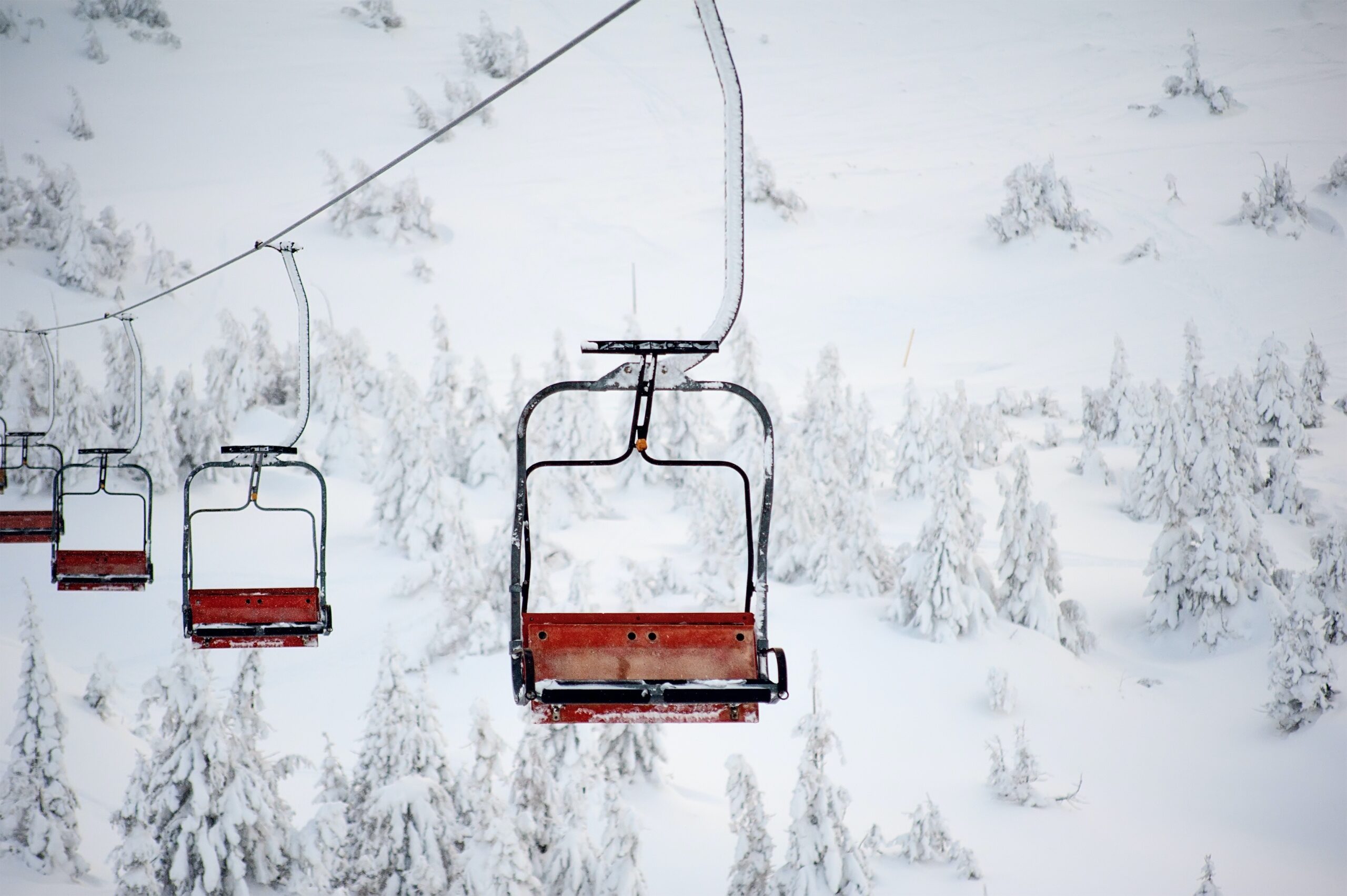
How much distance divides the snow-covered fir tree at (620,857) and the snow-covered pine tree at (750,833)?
1.34 m

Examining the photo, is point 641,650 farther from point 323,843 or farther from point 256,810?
point 323,843

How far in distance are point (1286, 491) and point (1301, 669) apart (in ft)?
43.4

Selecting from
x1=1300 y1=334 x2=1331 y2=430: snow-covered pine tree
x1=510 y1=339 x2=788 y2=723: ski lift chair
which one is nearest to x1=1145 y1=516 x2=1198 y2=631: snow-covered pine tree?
x1=1300 y1=334 x2=1331 y2=430: snow-covered pine tree

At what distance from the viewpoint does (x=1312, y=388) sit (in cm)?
3888

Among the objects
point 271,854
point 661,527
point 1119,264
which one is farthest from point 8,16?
point 271,854

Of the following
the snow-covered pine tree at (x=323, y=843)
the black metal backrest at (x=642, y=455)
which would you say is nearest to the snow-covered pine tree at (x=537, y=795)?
the snow-covered pine tree at (x=323, y=843)

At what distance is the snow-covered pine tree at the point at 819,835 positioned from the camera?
1420 centimetres

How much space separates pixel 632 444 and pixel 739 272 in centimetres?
80

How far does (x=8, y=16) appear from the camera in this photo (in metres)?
67.1

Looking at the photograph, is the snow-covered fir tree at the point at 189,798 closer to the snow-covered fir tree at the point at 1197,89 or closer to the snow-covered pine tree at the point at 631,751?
the snow-covered pine tree at the point at 631,751

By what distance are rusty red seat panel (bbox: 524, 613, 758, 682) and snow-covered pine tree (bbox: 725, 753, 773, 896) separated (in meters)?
10.7

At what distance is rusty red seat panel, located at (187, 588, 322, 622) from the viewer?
7.72 metres

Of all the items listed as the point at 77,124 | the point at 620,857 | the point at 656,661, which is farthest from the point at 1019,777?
the point at 77,124

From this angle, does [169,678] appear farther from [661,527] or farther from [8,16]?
[8,16]
